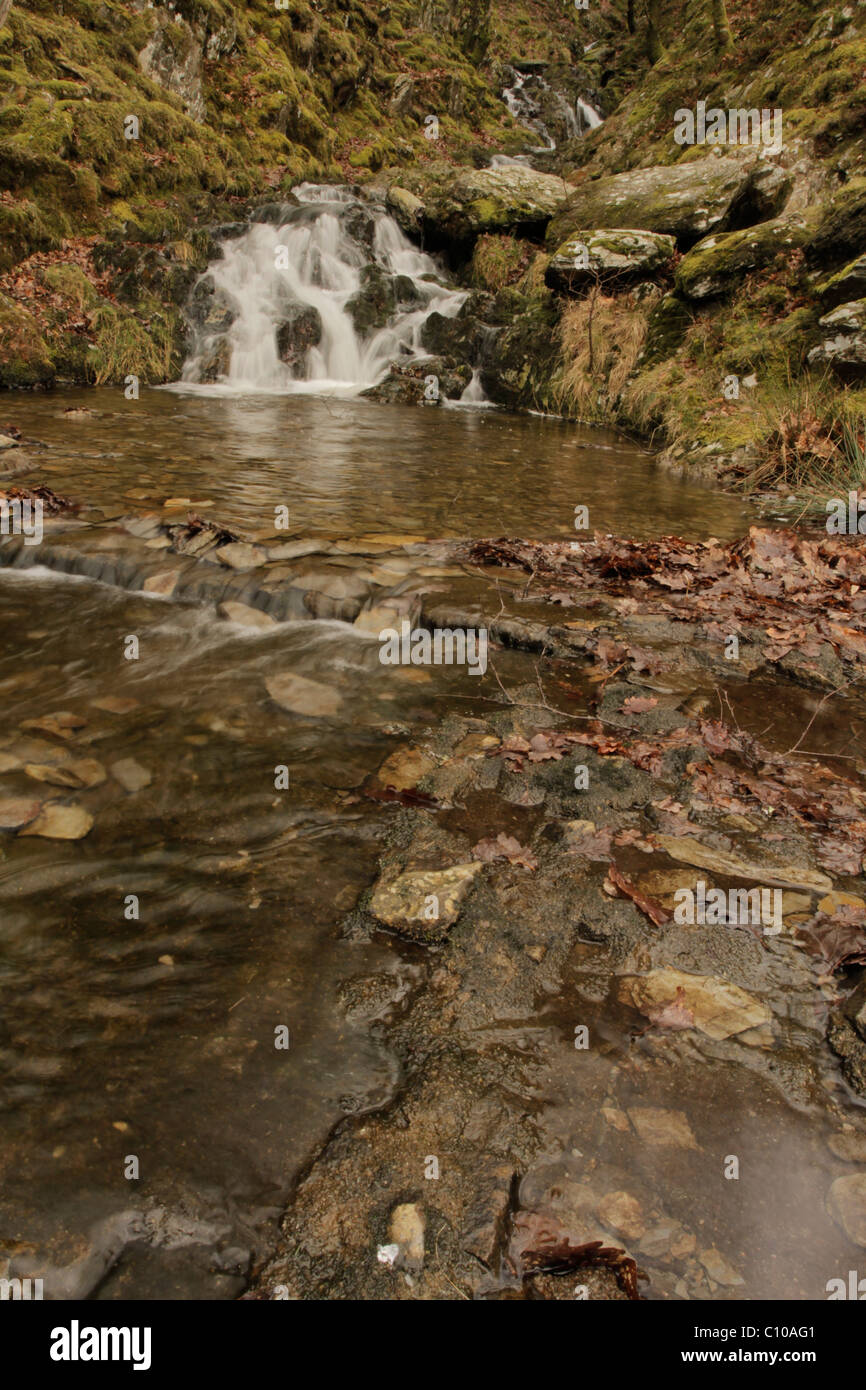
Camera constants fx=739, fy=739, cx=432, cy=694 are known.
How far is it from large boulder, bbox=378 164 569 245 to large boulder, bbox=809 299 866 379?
10032 millimetres

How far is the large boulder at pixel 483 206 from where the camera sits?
15.8 m

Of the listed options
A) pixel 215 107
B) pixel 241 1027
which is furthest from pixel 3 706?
pixel 215 107

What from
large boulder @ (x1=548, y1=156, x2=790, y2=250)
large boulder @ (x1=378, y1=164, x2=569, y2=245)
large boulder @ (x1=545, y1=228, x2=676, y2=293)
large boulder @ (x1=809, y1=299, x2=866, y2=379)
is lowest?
large boulder @ (x1=809, y1=299, x2=866, y2=379)

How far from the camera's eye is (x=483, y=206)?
1606cm

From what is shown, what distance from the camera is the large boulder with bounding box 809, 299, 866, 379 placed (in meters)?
7.52

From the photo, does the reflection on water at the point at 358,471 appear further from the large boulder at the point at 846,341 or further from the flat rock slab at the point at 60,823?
the flat rock slab at the point at 60,823

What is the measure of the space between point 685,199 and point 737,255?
3845 mm

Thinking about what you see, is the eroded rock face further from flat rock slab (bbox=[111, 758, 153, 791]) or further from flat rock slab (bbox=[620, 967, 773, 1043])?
flat rock slab (bbox=[620, 967, 773, 1043])

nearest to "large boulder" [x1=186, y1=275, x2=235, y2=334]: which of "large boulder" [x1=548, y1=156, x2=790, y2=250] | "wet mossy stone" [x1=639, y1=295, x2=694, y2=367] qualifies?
"large boulder" [x1=548, y1=156, x2=790, y2=250]

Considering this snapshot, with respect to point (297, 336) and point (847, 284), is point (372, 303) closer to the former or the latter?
point (297, 336)

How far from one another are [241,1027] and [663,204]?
15.3 m

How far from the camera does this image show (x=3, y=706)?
3.33 m

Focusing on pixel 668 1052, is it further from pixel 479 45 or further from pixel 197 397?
pixel 479 45
